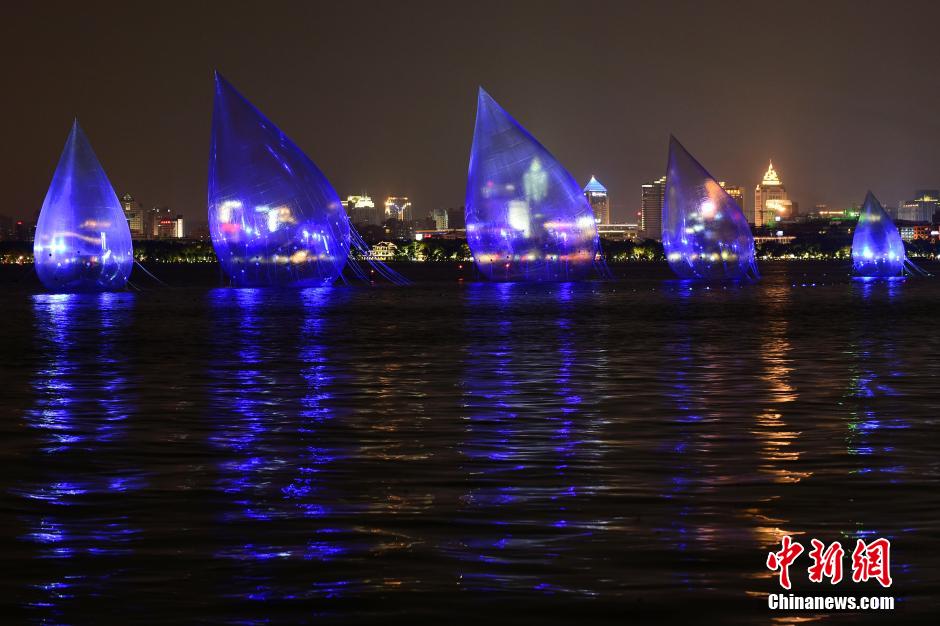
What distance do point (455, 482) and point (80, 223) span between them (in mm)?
62021

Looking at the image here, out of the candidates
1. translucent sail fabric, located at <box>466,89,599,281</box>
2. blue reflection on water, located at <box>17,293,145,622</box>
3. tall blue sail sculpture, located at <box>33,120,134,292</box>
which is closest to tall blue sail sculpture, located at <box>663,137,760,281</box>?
translucent sail fabric, located at <box>466,89,599,281</box>

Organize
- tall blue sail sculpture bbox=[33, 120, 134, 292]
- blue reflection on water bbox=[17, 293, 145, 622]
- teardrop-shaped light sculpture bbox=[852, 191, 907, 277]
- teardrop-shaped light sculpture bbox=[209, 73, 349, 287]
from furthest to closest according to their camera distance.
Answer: teardrop-shaped light sculpture bbox=[852, 191, 907, 277]
teardrop-shaped light sculpture bbox=[209, 73, 349, 287]
tall blue sail sculpture bbox=[33, 120, 134, 292]
blue reflection on water bbox=[17, 293, 145, 622]

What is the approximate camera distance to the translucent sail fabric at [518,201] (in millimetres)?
83125

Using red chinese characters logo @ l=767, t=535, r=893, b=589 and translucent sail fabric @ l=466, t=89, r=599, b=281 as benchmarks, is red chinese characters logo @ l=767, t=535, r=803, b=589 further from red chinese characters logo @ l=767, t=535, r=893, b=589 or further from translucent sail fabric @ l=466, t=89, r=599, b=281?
translucent sail fabric @ l=466, t=89, r=599, b=281

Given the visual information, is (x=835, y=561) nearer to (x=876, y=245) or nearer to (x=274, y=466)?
(x=274, y=466)

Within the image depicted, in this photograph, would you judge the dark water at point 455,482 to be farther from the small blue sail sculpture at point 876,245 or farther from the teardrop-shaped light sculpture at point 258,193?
the small blue sail sculpture at point 876,245

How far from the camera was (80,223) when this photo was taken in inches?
2840

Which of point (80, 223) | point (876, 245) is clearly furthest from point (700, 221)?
point (80, 223)

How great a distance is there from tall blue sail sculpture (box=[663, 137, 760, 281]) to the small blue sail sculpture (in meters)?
14.5

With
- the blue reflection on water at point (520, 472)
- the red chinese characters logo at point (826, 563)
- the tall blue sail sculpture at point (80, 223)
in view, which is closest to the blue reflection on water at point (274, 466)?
the blue reflection on water at point (520, 472)

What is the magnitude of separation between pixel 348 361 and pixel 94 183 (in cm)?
4766

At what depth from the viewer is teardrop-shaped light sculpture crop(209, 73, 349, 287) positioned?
239 ft

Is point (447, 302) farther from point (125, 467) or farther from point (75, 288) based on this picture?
point (125, 467)

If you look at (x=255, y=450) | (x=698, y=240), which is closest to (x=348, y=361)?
(x=255, y=450)
